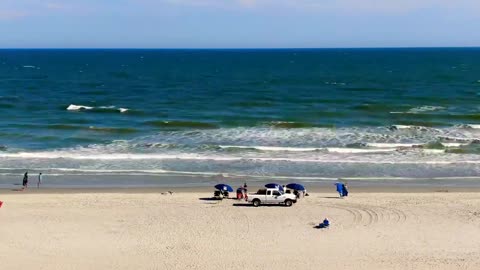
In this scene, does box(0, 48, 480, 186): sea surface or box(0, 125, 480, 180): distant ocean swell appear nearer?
box(0, 125, 480, 180): distant ocean swell

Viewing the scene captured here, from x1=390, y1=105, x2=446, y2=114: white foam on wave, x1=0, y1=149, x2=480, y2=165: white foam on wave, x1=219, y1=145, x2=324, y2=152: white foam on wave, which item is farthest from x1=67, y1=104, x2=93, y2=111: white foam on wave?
x1=390, y1=105, x2=446, y2=114: white foam on wave

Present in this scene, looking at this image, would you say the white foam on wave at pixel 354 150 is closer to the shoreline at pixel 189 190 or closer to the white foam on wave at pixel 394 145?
the white foam on wave at pixel 394 145

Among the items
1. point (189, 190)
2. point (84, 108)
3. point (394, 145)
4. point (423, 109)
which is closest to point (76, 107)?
point (84, 108)

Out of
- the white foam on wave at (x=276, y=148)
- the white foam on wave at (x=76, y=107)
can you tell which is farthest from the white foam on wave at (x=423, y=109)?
the white foam on wave at (x=76, y=107)

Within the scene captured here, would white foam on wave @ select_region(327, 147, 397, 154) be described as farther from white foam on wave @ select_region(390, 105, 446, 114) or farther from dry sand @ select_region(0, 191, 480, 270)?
white foam on wave @ select_region(390, 105, 446, 114)

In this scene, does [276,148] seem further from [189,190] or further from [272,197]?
[272,197]
